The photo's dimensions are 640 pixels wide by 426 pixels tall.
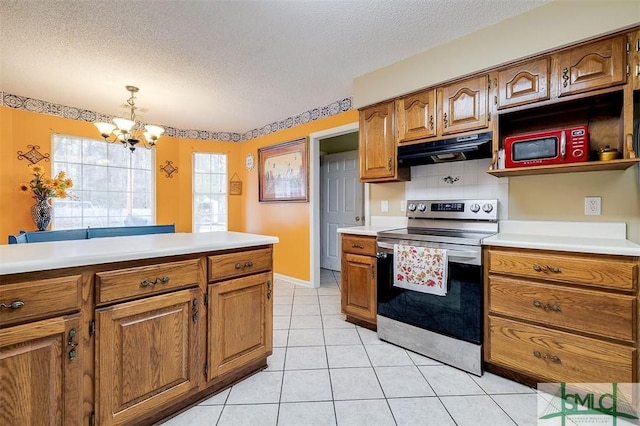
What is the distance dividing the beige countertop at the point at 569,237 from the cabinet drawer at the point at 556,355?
49 centimetres

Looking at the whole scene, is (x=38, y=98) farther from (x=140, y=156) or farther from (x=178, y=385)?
(x=178, y=385)

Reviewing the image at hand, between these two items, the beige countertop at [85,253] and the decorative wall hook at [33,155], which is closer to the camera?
the beige countertop at [85,253]

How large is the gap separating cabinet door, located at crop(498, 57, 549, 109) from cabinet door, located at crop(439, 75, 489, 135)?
11 cm

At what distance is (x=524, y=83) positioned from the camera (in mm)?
1933

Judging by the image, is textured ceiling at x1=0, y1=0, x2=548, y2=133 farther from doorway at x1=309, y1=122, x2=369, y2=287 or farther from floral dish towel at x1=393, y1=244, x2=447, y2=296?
floral dish towel at x1=393, y1=244, x2=447, y2=296

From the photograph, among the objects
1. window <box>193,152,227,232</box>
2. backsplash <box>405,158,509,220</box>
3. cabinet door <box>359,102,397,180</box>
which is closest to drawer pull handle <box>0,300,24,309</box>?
cabinet door <box>359,102,397,180</box>

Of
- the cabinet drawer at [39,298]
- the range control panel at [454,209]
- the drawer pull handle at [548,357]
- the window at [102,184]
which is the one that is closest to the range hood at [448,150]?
the range control panel at [454,209]

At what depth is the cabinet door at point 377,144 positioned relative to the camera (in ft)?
8.55

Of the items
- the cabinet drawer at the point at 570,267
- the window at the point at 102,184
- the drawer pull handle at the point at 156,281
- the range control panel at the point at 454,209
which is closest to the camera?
the drawer pull handle at the point at 156,281

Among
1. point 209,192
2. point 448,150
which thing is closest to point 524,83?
point 448,150

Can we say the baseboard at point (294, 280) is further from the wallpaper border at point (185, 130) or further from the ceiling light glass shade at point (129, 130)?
the ceiling light glass shade at point (129, 130)

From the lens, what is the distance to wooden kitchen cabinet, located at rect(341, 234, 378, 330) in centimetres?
250

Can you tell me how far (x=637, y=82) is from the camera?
158cm

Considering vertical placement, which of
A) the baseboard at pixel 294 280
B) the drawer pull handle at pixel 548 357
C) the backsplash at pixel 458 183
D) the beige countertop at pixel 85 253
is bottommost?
the baseboard at pixel 294 280
